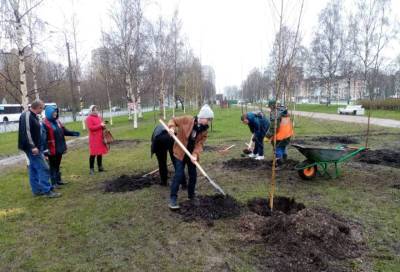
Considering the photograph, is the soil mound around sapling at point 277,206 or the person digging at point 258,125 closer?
the soil mound around sapling at point 277,206

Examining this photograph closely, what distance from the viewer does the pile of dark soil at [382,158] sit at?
735cm

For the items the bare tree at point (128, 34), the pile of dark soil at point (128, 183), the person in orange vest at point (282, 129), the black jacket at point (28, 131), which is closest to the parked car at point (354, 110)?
the bare tree at point (128, 34)

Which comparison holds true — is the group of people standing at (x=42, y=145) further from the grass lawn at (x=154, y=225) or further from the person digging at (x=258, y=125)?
the person digging at (x=258, y=125)

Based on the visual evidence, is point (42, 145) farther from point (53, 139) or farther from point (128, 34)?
point (128, 34)

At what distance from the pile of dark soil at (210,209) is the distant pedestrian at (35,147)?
8.47 feet

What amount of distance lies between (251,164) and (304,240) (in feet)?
13.6

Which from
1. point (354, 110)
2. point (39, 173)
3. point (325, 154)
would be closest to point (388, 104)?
point (354, 110)

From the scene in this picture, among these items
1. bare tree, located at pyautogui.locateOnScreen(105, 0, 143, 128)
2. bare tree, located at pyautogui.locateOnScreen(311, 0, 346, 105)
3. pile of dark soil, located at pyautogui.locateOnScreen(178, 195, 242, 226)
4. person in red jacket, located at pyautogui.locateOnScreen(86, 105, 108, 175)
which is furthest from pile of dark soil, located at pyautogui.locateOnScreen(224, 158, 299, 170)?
bare tree, located at pyautogui.locateOnScreen(311, 0, 346, 105)

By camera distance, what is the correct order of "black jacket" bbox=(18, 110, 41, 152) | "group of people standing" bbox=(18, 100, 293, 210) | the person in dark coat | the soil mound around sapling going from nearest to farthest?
the soil mound around sapling, "group of people standing" bbox=(18, 100, 293, 210), "black jacket" bbox=(18, 110, 41, 152), the person in dark coat

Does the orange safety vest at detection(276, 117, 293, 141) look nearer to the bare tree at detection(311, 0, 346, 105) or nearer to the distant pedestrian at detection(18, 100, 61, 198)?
the distant pedestrian at detection(18, 100, 61, 198)

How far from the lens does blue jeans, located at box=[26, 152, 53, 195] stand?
543 centimetres

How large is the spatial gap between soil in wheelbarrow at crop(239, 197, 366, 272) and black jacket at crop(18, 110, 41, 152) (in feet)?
12.1

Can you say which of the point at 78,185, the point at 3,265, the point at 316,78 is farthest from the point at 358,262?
the point at 316,78

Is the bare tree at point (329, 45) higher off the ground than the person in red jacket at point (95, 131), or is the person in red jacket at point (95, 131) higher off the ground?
the bare tree at point (329, 45)
